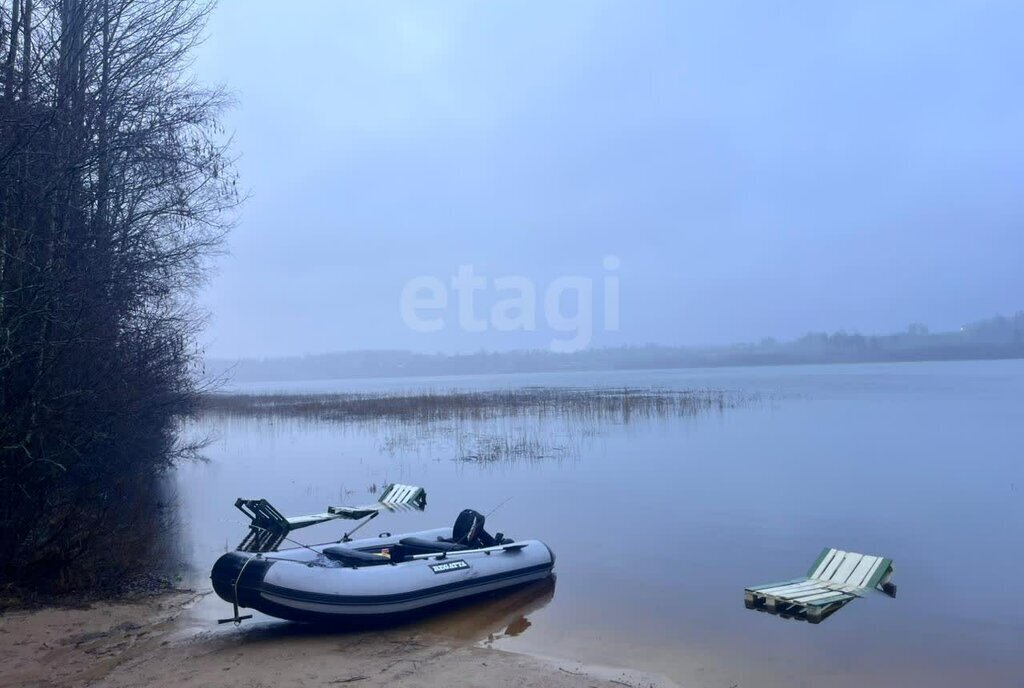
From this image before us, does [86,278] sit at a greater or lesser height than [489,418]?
greater

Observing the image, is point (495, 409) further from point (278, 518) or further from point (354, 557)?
point (354, 557)

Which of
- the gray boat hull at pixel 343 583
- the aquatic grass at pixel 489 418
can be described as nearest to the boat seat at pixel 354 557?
the gray boat hull at pixel 343 583

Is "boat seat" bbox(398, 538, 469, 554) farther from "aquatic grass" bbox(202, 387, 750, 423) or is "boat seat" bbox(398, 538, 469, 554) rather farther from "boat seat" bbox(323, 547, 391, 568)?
"aquatic grass" bbox(202, 387, 750, 423)

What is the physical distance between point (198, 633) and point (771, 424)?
2461 cm

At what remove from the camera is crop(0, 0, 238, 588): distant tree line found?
298 inches

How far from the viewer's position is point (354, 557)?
837 centimetres

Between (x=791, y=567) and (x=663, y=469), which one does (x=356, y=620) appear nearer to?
(x=791, y=567)

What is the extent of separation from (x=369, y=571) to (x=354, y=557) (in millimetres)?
465

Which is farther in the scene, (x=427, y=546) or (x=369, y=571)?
(x=427, y=546)

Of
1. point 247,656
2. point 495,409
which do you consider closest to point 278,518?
point 247,656

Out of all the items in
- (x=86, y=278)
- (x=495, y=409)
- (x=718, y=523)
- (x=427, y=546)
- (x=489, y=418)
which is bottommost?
(x=718, y=523)

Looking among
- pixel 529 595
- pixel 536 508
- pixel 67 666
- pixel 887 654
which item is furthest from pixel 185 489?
pixel 887 654

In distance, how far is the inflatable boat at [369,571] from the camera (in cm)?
742

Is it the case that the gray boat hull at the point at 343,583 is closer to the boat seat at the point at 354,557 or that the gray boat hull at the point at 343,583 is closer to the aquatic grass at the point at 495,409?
the boat seat at the point at 354,557
